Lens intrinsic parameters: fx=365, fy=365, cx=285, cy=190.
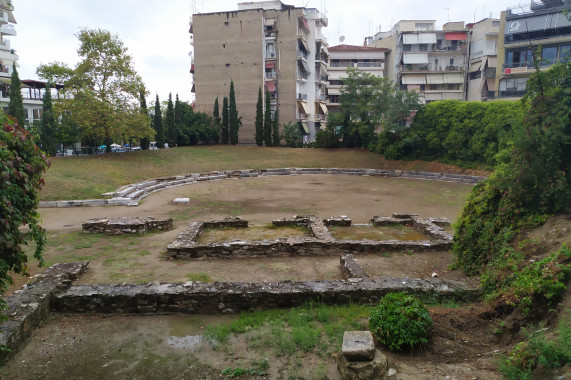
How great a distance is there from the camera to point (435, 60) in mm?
59250

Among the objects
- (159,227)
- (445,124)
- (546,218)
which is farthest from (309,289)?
(445,124)

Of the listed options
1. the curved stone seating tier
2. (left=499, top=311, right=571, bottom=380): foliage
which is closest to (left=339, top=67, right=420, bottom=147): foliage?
the curved stone seating tier

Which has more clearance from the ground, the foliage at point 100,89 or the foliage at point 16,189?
the foliage at point 100,89

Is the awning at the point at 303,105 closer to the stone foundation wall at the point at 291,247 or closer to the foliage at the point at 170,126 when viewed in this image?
the foliage at the point at 170,126

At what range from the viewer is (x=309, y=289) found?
7.43m

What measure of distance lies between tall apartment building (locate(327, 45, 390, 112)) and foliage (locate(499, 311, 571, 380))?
62508mm

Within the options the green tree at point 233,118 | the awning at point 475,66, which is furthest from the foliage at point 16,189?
the awning at point 475,66

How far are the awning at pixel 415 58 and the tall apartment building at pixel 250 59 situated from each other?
17991 mm

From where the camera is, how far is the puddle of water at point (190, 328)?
20.4 feet

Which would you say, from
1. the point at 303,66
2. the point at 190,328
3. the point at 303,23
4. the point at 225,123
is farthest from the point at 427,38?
the point at 190,328

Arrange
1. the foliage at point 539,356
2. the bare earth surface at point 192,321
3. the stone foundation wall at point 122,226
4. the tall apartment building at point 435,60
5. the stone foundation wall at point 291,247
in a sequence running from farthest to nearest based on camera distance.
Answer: the tall apartment building at point 435,60 → the stone foundation wall at point 122,226 → the stone foundation wall at point 291,247 → the bare earth surface at point 192,321 → the foliage at point 539,356

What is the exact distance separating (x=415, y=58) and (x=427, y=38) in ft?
12.1

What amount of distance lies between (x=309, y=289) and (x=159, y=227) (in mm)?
8967

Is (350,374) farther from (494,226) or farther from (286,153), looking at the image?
(286,153)
